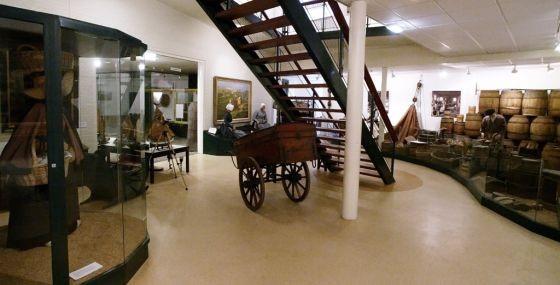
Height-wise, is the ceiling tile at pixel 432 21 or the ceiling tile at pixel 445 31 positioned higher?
the ceiling tile at pixel 445 31

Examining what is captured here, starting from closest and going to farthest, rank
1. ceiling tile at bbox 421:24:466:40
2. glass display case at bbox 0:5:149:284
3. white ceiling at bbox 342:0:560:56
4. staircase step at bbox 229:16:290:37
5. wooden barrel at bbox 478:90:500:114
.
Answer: glass display case at bbox 0:5:149:284 < staircase step at bbox 229:16:290:37 < white ceiling at bbox 342:0:560:56 < ceiling tile at bbox 421:24:466:40 < wooden barrel at bbox 478:90:500:114

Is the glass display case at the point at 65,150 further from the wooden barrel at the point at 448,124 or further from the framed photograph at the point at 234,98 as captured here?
the wooden barrel at the point at 448,124

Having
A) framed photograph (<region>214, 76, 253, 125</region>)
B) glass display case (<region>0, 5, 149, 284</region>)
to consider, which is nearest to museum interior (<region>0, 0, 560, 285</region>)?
glass display case (<region>0, 5, 149, 284</region>)

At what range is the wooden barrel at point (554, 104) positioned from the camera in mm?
8188

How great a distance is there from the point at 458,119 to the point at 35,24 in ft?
38.0

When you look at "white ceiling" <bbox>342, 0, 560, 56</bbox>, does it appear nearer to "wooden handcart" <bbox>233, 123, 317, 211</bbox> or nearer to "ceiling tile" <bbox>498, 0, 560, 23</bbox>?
"ceiling tile" <bbox>498, 0, 560, 23</bbox>

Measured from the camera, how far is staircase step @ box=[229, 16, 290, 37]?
3.98m

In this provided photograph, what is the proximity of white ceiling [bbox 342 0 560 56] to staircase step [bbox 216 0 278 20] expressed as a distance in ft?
4.41

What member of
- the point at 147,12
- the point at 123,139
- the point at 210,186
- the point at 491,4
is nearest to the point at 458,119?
the point at 491,4

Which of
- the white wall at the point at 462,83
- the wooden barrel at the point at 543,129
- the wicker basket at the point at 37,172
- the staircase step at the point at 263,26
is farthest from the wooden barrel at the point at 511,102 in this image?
the wicker basket at the point at 37,172

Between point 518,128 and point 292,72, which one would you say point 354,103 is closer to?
point 292,72

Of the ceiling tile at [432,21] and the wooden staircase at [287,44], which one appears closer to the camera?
the wooden staircase at [287,44]

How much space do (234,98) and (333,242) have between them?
22.7ft

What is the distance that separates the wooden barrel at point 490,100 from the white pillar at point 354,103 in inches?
301
